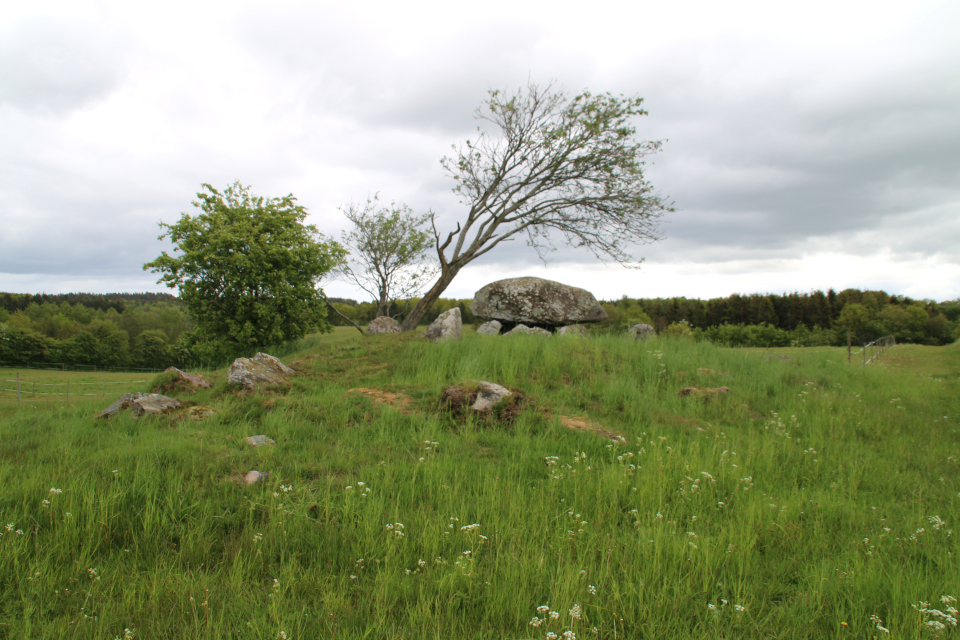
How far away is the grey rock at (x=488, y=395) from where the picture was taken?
24.8 feet

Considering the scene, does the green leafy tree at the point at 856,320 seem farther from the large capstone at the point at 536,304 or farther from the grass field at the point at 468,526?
the grass field at the point at 468,526

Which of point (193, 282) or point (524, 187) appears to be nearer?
point (193, 282)

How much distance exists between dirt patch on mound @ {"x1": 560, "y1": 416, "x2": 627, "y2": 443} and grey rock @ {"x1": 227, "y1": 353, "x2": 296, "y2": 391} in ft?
18.6

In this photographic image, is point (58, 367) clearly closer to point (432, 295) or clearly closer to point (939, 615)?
point (432, 295)

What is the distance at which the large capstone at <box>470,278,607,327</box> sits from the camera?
61.2 ft

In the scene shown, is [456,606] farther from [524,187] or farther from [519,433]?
[524,187]

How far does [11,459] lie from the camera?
17.9ft

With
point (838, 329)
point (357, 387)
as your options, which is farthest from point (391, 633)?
point (838, 329)

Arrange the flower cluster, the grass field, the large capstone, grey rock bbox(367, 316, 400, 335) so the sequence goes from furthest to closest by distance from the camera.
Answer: grey rock bbox(367, 316, 400, 335)
the large capstone
the grass field
the flower cluster

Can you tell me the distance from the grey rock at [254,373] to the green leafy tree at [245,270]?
318 inches

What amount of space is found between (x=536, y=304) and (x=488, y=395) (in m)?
11.3

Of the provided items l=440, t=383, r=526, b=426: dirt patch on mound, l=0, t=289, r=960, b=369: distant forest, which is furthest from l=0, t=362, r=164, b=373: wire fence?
l=440, t=383, r=526, b=426: dirt patch on mound

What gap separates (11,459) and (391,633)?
5792mm

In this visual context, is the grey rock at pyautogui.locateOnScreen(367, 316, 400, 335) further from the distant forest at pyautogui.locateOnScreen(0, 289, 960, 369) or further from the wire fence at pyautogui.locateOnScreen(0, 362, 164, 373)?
the wire fence at pyautogui.locateOnScreen(0, 362, 164, 373)
